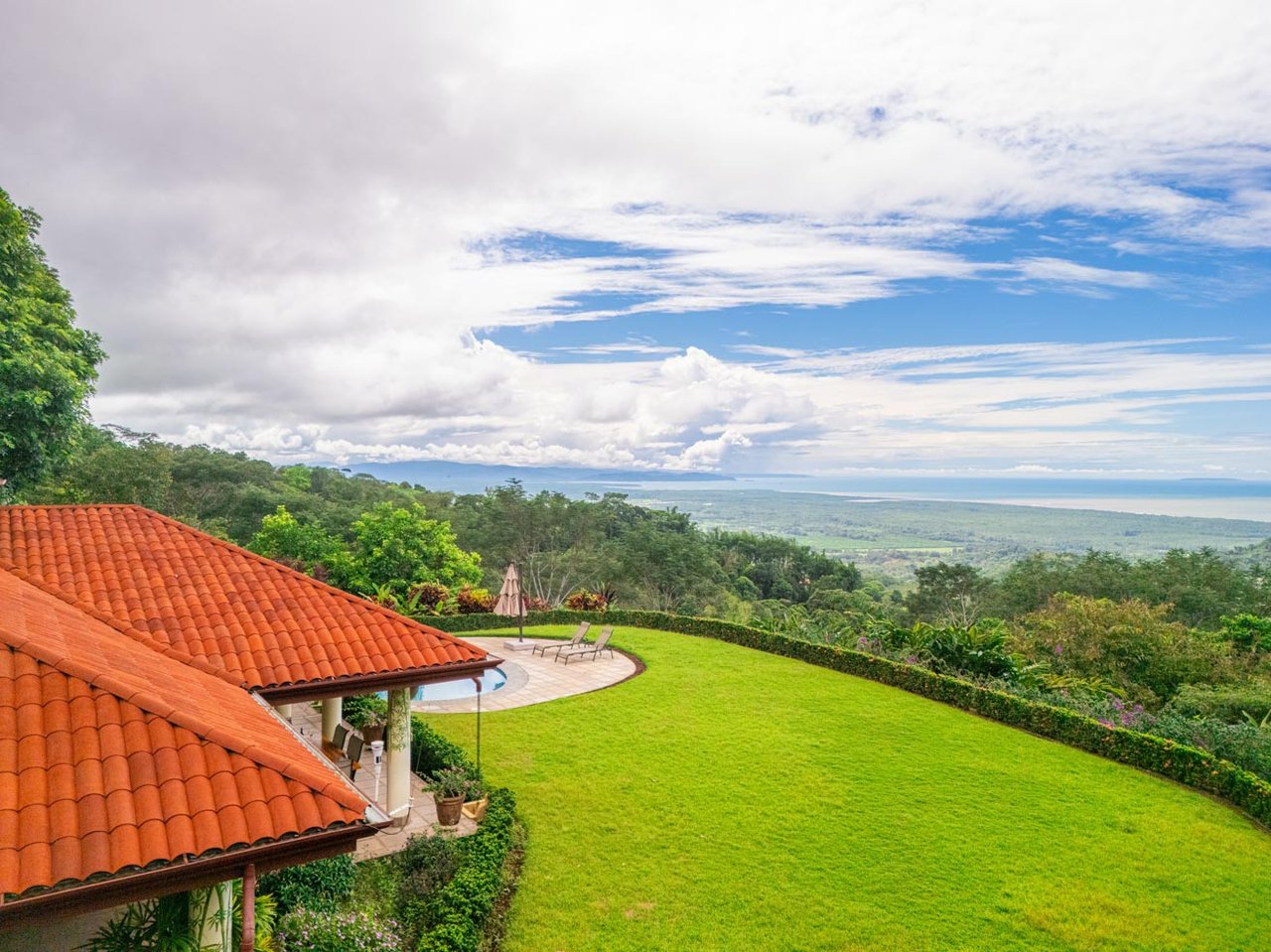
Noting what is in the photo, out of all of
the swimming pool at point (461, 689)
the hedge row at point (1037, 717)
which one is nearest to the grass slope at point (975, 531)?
the hedge row at point (1037, 717)

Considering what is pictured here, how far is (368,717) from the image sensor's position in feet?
41.8

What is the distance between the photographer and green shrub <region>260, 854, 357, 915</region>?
6.66 meters

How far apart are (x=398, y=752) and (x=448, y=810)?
1000 millimetres

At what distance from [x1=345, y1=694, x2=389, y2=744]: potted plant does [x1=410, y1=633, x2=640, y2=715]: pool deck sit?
4.07ft

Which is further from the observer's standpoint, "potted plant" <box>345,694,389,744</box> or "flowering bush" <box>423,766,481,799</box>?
"potted plant" <box>345,694,389,744</box>

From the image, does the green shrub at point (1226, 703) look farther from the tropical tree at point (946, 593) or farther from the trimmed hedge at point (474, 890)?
the tropical tree at point (946, 593)

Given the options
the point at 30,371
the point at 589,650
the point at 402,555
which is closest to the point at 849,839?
the point at 589,650

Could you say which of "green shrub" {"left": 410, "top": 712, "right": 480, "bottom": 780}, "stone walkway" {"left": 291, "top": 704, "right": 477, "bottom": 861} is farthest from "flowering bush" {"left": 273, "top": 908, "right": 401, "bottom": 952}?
"green shrub" {"left": 410, "top": 712, "right": 480, "bottom": 780}

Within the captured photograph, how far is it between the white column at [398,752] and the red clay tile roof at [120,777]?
3.87 metres

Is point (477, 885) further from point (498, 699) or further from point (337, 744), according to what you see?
point (498, 699)

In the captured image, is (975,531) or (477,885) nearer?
(477,885)

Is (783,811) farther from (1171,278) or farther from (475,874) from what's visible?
(1171,278)

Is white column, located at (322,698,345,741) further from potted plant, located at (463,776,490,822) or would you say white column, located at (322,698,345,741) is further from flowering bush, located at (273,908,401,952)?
flowering bush, located at (273,908,401,952)

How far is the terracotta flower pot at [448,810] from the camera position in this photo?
348 inches
